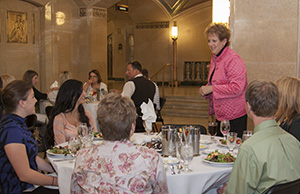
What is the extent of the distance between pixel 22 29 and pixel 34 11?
66 centimetres

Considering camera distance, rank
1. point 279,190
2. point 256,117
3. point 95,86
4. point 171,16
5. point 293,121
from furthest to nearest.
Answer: point 171,16
point 95,86
point 293,121
point 256,117
point 279,190

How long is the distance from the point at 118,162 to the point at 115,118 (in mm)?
227

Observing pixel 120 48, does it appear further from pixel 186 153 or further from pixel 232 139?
pixel 186 153

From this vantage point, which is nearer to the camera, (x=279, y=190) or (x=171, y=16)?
(x=279, y=190)

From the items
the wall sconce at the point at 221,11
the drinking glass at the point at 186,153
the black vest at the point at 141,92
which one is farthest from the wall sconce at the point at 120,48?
the drinking glass at the point at 186,153

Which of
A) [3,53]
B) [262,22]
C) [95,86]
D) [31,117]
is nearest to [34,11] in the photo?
[3,53]

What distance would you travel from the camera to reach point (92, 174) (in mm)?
1927

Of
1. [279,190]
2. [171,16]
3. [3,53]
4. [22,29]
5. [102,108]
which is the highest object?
[171,16]

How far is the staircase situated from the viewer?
36.8 feet

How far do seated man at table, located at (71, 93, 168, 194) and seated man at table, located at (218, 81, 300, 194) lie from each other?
0.46 metres

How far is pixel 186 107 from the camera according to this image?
38.9 feet

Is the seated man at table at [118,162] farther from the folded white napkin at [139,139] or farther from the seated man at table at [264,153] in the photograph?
the folded white napkin at [139,139]

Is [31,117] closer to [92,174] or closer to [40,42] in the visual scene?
[92,174]

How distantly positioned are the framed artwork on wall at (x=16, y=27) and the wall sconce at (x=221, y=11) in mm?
5788
